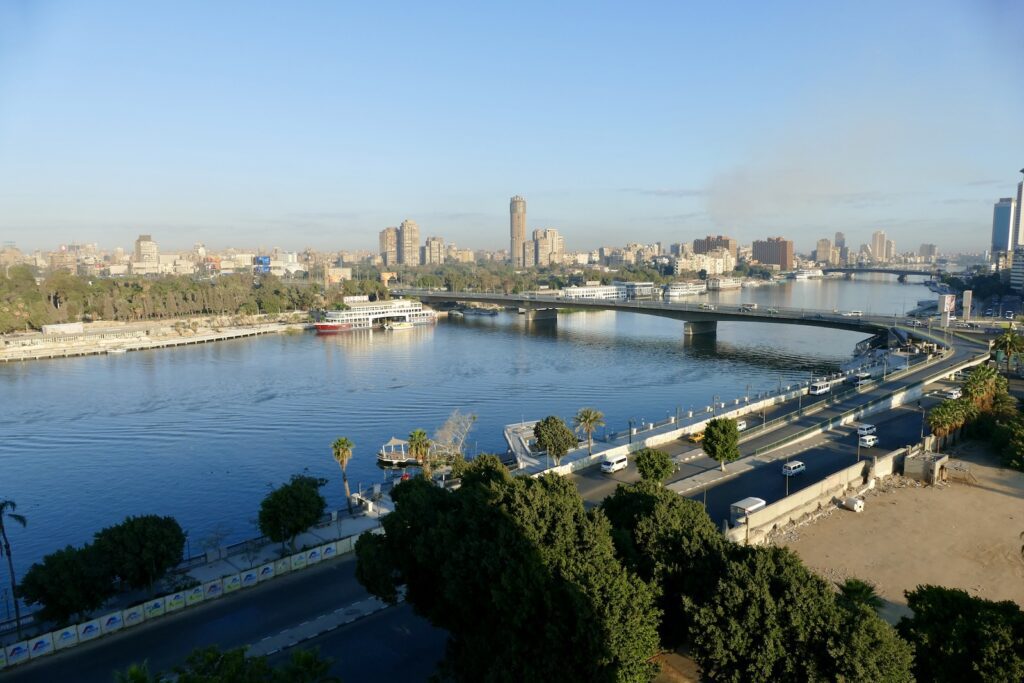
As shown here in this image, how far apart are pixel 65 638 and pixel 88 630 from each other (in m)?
0.24

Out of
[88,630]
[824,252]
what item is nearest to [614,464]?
[88,630]

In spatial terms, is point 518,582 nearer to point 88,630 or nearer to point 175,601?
point 175,601

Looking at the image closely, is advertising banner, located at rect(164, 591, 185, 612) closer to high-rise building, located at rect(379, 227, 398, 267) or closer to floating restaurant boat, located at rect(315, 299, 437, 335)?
floating restaurant boat, located at rect(315, 299, 437, 335)

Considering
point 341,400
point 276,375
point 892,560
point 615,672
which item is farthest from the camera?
point 276,375

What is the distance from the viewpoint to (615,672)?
5.73m

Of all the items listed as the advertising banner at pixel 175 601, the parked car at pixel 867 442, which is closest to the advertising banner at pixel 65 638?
the advertising banner at pixel 175 601

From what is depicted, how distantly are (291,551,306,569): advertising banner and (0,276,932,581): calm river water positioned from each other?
3.22 meters

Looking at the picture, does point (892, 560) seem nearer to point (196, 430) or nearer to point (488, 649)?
point (488, 649)

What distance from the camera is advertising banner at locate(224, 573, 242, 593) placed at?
9.10m

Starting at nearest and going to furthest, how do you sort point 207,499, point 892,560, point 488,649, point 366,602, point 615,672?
point 615,672, point 488,649, point 366,602, point 892,560, point 207,499

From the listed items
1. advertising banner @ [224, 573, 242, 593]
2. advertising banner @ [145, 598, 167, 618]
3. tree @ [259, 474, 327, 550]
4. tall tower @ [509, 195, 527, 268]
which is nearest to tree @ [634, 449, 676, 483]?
tree @ [259, 474, 327, 550]

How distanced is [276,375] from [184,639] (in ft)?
71.7

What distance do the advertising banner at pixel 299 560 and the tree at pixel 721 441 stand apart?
778cm

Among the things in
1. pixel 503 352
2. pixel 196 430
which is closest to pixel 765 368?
pixel 503 352
